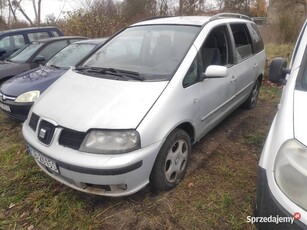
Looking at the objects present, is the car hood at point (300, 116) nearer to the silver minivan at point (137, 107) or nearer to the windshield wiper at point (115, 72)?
the silver minivan at point (137, 107)

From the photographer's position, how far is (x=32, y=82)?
4.54m

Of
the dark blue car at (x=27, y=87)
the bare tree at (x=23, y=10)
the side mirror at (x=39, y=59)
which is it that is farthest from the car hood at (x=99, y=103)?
the bare tree at (x=23, y=10)

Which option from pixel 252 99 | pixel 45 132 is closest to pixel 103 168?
pixel 45 132

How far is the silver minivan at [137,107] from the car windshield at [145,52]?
0.04ft

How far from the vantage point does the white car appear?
1.45 meters

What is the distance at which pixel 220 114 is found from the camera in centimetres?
362

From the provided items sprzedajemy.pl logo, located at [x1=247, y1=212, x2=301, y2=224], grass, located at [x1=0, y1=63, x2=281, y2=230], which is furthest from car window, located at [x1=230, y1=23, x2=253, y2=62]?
sprzedajemy.pl logo, located at [x1=247, y1=212, x2=301, y2=224]

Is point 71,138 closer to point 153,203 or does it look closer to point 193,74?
point 153,203

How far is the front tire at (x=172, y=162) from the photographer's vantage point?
2.54 meters

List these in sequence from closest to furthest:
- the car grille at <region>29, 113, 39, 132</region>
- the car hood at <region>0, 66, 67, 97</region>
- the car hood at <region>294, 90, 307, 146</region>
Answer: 1. the car hood at <region>294, 90, 307, 146</region>
2. the car grille at <region>29, 113, 39, 132</region>
3. the car hood at <region>0, 66, 67, 97</region>

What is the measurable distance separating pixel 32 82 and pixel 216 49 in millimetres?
2983

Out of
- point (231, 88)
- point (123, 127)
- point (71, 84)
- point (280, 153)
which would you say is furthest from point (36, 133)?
point (231, 88)

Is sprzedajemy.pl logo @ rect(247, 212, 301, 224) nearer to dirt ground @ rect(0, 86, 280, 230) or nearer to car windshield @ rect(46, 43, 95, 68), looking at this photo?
dirt ground @ rect(0, 86, 280, 230)

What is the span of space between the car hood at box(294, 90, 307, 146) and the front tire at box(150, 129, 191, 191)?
115 centimetres
